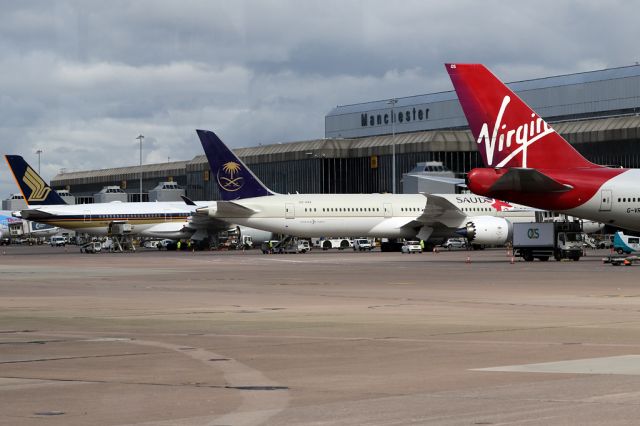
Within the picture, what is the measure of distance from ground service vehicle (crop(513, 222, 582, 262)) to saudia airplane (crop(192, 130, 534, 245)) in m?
27.8

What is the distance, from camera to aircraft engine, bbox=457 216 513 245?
74875 mm

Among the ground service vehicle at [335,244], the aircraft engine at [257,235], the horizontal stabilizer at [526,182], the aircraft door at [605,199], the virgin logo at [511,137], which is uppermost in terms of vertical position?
the virgin logo at [511,137]

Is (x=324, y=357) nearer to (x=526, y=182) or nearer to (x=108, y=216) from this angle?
(x=526, y=182)

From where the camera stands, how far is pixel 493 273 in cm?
4866

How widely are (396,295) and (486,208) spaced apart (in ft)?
207

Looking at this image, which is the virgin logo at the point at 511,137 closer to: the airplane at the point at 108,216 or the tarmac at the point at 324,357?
the tarmac at the point at 324,357

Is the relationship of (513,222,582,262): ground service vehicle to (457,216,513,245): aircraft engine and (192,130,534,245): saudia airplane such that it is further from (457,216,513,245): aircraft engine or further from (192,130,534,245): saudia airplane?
(192,130,534,245): saudia airplane

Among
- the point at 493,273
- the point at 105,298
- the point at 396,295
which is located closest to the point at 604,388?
the point at 396,295

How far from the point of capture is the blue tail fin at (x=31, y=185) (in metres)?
112

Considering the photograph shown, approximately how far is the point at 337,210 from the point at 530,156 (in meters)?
35.4

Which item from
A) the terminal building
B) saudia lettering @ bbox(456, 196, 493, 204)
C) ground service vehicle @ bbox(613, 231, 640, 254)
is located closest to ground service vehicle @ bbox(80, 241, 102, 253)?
the terminal building

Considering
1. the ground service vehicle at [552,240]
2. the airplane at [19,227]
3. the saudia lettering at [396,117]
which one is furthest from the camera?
the saudia lettering at [396,117]

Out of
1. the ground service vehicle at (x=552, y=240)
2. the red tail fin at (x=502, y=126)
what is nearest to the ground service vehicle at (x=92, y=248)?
the ground service vehicle at (x=552, y=240)

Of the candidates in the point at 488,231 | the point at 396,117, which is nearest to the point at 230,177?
the point at 488,231
